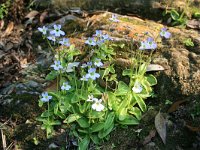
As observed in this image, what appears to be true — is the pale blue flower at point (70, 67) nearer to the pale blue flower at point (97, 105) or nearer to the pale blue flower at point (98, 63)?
the pale blue flower at point (98, 63)

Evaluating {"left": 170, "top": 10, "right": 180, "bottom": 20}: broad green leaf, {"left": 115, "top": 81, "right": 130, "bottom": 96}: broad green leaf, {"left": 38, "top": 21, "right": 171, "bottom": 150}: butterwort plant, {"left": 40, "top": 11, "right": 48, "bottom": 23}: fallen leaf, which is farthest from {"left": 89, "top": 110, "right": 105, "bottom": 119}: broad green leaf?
{"left": 40, "top": 11, "right": 48, "bottom": 23}: fallen leaf

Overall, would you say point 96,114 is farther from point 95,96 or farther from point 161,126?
point 161,126

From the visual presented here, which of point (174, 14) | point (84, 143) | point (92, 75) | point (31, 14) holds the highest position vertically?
point (174, 14)

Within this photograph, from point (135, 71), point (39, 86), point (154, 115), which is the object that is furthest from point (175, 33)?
point (39, 86)

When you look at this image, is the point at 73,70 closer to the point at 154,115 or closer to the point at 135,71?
the point at 135,71

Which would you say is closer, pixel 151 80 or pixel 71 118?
pixel 71 118

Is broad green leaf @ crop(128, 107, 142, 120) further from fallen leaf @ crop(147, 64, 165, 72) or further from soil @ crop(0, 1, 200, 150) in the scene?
fallen leaf @ crop(147, 64, 165, 72)

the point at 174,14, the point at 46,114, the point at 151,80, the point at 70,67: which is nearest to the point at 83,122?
the point at 46,114
